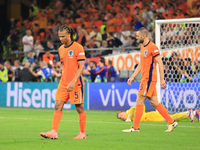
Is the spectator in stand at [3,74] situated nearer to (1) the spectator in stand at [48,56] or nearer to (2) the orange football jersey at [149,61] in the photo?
(1) the spectator in stand at [48,56]

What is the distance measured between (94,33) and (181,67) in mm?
6687

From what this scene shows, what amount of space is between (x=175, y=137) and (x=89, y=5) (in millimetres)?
15012

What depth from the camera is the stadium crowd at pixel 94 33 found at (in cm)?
1275

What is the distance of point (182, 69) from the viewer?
11625 millimetres

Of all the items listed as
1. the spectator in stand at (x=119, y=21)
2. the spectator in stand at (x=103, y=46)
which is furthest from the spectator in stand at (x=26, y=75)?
the spectator in stand at (x=119, y=21)

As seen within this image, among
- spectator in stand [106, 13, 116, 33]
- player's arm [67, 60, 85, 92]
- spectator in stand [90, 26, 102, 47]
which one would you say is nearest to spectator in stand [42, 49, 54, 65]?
spectator in stand [90, 26, 102, 47]

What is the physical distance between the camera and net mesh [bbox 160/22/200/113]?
1126cm

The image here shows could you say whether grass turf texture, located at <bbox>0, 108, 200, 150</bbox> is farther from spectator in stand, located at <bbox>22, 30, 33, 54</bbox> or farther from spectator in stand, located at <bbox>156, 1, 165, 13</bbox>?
spectator in stand, located at <bbox>22, 30, 33, 54</bbox>

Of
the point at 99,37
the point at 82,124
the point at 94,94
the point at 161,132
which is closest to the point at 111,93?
the point at 94,94

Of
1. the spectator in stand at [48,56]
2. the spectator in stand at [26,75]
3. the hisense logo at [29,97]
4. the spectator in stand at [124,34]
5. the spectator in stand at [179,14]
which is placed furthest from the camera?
the spectator in stand at [48,56]

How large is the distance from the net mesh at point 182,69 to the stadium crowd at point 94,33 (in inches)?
1.3

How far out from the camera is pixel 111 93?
12969 mm

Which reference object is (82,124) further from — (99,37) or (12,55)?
(12,55)

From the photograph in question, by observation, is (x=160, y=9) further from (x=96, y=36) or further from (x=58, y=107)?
(x=58, y=107)
